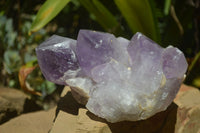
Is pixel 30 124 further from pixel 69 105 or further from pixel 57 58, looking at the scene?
pixel 57 58

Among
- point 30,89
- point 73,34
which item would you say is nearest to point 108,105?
point 30,89

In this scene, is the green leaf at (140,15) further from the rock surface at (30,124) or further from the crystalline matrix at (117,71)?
the rock surface at (30,124)

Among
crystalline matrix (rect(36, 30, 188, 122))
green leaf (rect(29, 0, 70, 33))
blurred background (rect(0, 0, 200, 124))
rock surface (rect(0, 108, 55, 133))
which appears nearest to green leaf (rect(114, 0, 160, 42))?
blurred background (rect(0, 0, 200, 124))

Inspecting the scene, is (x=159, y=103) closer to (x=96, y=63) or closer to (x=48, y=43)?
(x=96, y=63)

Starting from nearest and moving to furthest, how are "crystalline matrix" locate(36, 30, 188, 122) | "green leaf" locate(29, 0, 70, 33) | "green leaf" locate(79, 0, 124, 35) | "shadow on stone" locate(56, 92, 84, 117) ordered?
"crystalline matrix" locate(36, 30, 188, 122) → "shadow on stone" locate(56, 92, 84, 117) → "green leaf" locate(29, 0, 70, 33) → "green leaf" locate(79, 0, 124, 35)

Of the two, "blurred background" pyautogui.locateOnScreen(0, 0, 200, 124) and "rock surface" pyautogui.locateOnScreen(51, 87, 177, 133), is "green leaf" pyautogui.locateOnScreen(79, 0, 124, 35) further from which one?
"rock surface" pyautogui.locateOnScreen(51, 87, 177, 133)

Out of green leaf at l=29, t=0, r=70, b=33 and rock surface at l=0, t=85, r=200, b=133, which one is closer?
rock surface at l=0, t=85, r=200, b=133

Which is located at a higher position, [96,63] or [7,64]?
[96,63]
